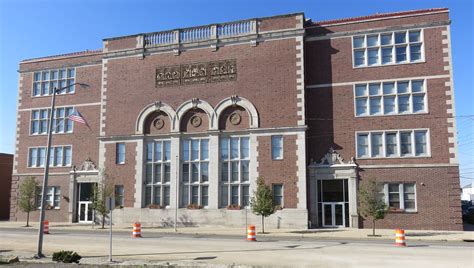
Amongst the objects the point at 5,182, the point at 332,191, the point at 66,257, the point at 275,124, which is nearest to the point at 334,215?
the point at 332,191

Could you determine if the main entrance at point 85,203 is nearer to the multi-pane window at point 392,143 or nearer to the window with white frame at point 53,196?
the window with white frame at point 53,196

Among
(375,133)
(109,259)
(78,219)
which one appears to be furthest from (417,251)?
(78,219)

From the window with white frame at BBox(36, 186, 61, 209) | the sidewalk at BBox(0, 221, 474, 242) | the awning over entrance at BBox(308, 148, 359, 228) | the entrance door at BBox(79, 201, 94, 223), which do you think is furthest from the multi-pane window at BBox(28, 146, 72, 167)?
the awning over entrance at BBox(308, 148, 359, 228)

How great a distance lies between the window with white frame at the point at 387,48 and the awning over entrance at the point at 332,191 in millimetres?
7650

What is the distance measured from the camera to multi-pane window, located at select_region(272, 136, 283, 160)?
35.7m

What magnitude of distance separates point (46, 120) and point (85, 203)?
9.73m

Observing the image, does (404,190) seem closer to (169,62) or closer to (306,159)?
(306,159)

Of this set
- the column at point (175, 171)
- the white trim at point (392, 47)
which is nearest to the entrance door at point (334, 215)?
the white trim at point (392, 47)

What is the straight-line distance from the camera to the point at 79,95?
44.4 m

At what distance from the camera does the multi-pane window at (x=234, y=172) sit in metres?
36.6

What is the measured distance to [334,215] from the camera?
34.7 metres

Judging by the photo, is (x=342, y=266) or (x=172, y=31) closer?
(x=342, y=266)

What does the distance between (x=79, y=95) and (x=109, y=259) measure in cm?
2989

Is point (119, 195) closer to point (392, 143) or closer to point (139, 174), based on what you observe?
point (139, 174)
